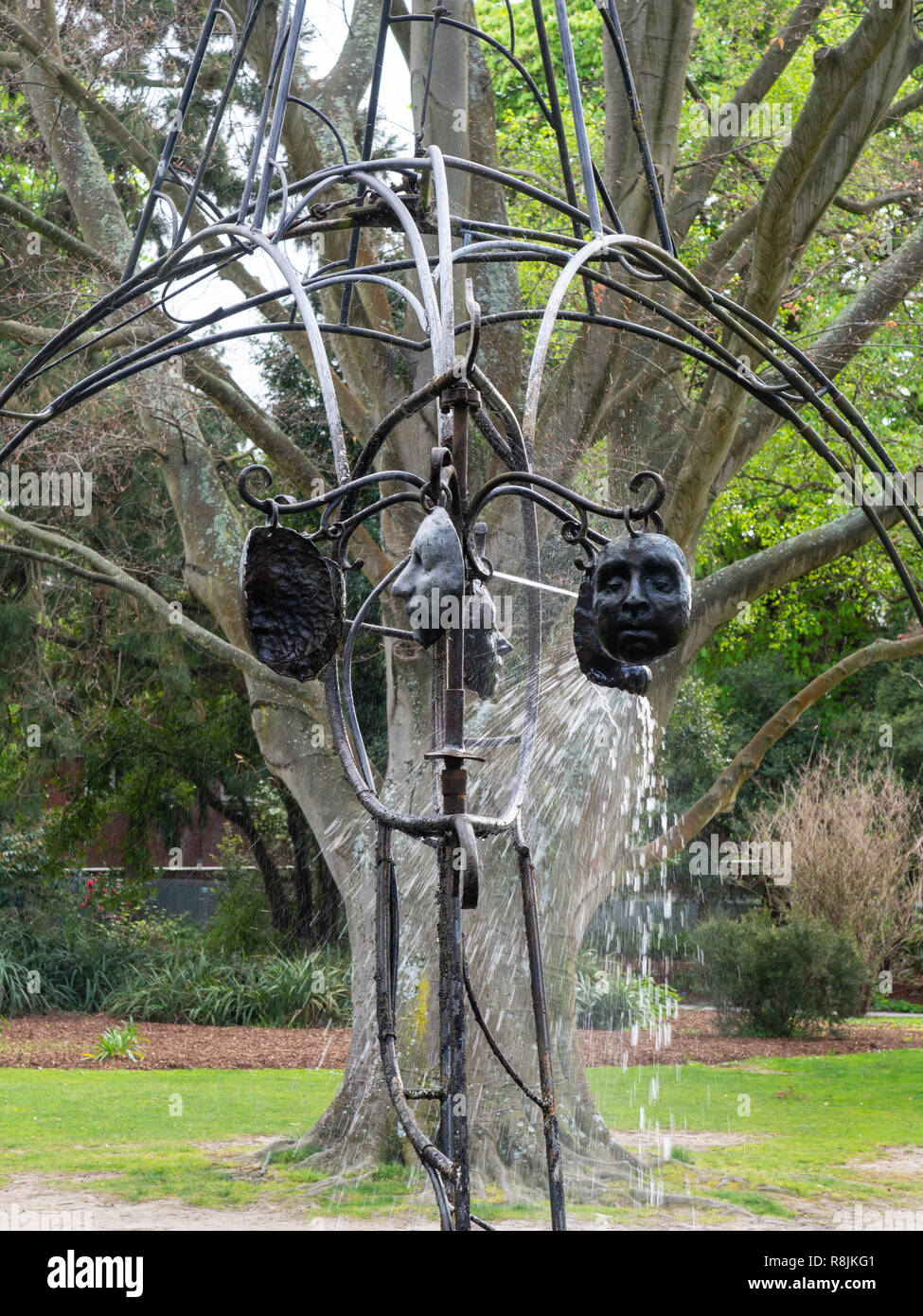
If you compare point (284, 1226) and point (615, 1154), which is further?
point (615, 1154)

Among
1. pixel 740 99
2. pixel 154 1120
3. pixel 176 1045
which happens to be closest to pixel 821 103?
pixel 740 99

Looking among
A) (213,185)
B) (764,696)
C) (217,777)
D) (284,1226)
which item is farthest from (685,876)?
(284,1226)

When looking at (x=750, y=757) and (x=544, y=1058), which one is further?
(x=750, y=757)

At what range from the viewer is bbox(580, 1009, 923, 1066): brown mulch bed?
967 cm

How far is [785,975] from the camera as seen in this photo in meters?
10.5

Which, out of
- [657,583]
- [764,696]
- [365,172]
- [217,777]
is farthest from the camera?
[764,696]

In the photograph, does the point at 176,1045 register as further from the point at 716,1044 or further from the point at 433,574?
the point at 433,574

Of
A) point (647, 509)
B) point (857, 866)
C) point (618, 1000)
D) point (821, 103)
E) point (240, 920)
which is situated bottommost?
point (618, 1000)

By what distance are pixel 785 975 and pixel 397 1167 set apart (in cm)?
525

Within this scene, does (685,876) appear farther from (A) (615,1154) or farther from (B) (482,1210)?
(B) (482,1210)

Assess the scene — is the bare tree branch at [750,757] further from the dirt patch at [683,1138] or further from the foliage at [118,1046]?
the foliage at [118,1046]

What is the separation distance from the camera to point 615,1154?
6289 millimetres

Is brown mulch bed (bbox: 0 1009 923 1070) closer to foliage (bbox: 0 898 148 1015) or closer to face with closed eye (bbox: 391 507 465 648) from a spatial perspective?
foliage (bbox: 0 898 148 1015)

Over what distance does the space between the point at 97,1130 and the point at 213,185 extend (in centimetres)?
677
